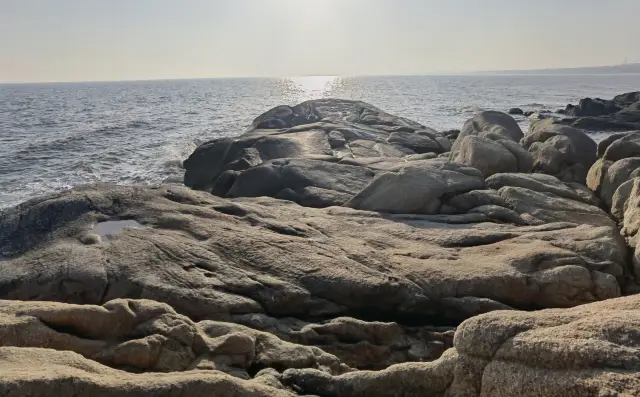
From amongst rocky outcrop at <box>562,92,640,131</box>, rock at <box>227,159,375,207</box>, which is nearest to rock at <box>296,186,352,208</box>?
rock at <box>227,159,375,207</box>

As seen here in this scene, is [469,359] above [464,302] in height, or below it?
above

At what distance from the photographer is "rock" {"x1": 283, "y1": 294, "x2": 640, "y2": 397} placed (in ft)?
14.3

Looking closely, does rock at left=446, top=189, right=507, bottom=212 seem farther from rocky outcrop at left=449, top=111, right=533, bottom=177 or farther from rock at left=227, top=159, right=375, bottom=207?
rock at left=227, top=159, right=375, bottom=207

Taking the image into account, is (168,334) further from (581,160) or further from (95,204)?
(581,160)

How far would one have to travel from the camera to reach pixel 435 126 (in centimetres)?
4884

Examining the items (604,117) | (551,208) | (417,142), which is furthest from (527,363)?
(604,117)

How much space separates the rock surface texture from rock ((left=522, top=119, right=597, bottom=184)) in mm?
80

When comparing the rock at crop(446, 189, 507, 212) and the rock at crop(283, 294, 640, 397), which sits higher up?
the rock at crop(283, 294, 640, 397)

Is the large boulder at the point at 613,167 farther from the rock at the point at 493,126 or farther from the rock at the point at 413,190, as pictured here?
the rock at the point at 493,126

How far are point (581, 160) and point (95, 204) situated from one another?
15.7 m

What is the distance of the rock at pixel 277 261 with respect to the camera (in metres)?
9.16

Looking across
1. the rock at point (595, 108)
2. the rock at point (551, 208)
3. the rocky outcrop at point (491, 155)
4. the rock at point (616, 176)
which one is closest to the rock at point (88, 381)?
the rock at point (551, 208)

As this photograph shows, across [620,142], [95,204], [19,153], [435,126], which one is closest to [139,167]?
[19,153]

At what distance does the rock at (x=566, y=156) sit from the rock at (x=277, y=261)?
22.5 ft
